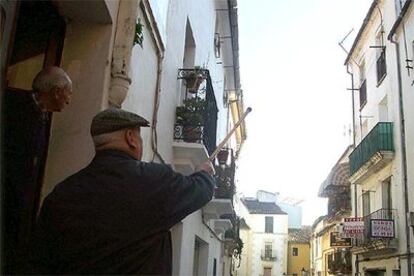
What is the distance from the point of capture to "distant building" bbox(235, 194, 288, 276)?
5462 cm

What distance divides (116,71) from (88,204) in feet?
6.98

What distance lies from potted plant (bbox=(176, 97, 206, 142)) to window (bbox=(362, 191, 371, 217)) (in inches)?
589

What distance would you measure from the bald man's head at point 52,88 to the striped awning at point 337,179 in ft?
75.1

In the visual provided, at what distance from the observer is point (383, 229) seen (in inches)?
688

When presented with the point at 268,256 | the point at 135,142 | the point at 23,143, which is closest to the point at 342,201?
the point at 23,143

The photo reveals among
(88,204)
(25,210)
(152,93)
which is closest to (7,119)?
(25,210)

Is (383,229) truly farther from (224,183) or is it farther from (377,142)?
(224,183)

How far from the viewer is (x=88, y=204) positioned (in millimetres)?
2160

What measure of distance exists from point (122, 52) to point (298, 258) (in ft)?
179

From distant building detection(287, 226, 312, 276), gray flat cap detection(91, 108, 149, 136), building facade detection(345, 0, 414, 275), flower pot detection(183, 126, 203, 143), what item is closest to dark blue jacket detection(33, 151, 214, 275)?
gray flat cap detection(91, 108, 149, 136)

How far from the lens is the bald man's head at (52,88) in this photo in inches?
122

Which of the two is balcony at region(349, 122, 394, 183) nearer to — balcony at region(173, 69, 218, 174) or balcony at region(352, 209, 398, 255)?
balcony at region(352, 209, 398, 255)

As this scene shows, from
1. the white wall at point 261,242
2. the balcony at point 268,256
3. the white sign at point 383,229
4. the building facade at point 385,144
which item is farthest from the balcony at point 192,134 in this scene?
the balcony at point 268,256

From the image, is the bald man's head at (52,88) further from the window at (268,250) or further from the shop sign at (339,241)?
the window at (268,250)
